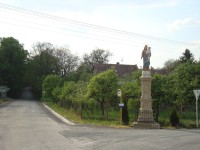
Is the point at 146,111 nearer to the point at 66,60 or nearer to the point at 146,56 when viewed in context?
the point at 146,56

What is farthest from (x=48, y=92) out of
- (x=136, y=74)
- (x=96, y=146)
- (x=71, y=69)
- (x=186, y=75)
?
(x=96, y=146)

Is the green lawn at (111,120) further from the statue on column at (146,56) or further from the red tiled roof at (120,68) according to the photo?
the red tiled roof at (120,68)

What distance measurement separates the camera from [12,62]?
105m

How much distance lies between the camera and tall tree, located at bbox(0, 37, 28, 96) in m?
103

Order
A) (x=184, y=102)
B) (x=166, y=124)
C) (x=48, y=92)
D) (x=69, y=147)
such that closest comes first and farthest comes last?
(x=69, y=147), (x=166, y=124), (x=184, y=102), (x=48, y=92)

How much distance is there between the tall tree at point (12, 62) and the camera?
103 metres

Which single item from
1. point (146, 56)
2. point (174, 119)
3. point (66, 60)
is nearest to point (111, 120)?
point (174, 119)

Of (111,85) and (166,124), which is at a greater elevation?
(111,85)

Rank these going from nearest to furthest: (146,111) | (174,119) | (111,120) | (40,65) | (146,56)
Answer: (146,111) < (146,56) < (174,119) < (111,120) < (40,65)

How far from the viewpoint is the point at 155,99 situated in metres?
35.8

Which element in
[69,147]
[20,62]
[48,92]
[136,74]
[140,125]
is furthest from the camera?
[20,62]

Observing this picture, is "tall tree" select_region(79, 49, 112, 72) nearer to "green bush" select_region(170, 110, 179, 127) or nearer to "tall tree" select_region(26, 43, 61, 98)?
"tall tree" select_region(26, 43, 61, 98)

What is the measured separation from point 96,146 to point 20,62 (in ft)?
309

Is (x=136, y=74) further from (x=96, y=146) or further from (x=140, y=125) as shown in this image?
(x=96, y=146)
